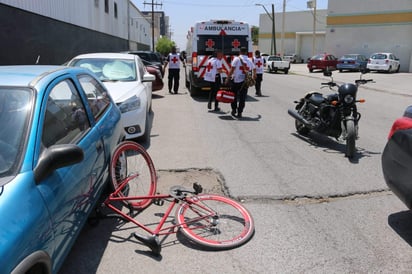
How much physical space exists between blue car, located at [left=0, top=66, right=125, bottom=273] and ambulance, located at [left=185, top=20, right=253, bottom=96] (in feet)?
32.3

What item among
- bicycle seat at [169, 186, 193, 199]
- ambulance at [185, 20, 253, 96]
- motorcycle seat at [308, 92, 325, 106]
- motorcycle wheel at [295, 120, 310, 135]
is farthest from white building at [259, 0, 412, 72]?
bicycle seat at [169, 186, 193, 199]

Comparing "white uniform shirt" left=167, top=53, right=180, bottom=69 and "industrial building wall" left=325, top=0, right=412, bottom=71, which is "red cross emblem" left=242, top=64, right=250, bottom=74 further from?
"industrial building wall" left=325, top=0, right=412, bottom=71

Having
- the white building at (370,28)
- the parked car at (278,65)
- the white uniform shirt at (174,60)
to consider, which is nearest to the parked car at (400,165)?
the white uniform shirt at (174,60)

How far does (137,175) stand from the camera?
4.73 metres

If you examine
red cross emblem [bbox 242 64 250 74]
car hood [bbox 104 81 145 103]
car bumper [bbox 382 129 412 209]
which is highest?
red cross emblem [bbox 242 64 250 74]

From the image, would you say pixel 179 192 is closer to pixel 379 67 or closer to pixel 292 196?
pixel 292 196

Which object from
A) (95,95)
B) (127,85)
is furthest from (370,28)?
(95,95)

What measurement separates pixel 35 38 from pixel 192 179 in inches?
506

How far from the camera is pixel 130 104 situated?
674 centimetres

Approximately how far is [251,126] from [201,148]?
96.0 inches

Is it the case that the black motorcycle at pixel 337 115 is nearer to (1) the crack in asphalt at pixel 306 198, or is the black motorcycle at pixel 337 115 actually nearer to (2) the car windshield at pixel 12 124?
(1) the crack in asphalt at pixel 306 198

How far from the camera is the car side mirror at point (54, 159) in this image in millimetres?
2428

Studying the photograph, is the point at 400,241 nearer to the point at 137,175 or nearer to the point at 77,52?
the point at 137,175

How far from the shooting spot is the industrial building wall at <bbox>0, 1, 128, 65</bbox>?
12820 mm
